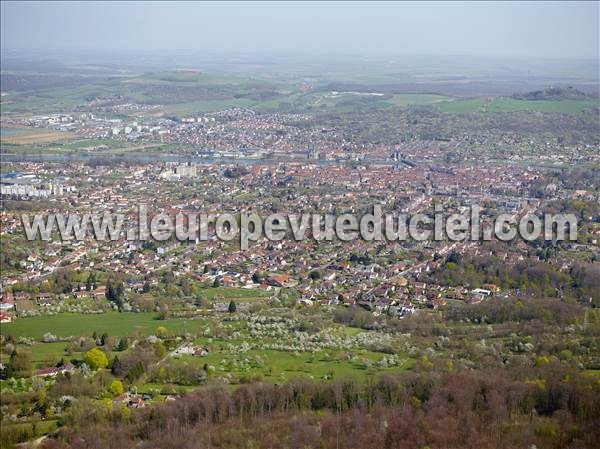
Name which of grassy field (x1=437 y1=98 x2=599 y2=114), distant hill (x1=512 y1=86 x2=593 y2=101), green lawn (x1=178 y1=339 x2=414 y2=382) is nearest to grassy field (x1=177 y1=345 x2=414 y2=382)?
green lawn (x1=178 y1=339 x2=414 y2=382)

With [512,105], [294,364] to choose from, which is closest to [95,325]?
[294,364]

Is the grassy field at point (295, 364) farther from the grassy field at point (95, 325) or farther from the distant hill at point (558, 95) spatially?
the distant hill at point (558, 95)

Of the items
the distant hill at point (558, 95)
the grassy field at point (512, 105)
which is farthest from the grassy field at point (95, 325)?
the distant hill at point (558, 95)

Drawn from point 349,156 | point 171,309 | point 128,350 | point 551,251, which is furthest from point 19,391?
point 349,156

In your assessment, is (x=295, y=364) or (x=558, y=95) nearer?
(x=295, y=364)

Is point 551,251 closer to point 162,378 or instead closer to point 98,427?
point 162,378

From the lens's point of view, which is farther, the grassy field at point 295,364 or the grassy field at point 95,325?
the grassy field at point 95,325

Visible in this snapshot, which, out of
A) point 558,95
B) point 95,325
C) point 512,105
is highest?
point 558,95

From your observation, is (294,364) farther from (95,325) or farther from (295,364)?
(95,325)
